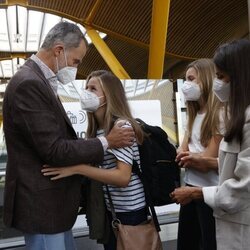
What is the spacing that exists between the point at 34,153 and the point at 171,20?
20.6 metres

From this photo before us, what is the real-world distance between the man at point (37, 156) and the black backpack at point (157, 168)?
1.25ft

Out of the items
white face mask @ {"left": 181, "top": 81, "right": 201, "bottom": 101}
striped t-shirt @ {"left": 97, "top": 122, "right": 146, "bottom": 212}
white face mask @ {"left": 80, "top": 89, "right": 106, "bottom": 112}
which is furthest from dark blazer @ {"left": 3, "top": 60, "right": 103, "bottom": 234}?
white face mask @ {"left": 181, "top": 81, "right": 201, "bottom": 101}

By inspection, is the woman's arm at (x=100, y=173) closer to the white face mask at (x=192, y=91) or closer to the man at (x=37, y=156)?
the man at (x=37, y=156)

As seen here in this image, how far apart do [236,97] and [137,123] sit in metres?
0.66

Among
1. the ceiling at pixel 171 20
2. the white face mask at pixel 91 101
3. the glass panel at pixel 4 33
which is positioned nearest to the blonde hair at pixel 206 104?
the white face mask at pixel 91 101

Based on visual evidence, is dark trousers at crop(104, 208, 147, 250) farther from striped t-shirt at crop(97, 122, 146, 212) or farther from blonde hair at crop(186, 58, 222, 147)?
blonde hair at crop(186, 58, 222, 147)

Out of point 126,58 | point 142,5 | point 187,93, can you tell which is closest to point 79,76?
point 126,58

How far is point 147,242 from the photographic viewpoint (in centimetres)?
219

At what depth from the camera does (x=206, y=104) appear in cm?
261

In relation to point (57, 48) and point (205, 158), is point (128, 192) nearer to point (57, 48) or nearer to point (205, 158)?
point (205, 158)

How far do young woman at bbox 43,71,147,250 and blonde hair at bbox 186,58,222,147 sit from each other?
502 mm

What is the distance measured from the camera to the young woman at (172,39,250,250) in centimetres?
172

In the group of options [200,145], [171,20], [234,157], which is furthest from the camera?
[171,20]

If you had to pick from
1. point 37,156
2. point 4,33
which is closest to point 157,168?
point 37,156
